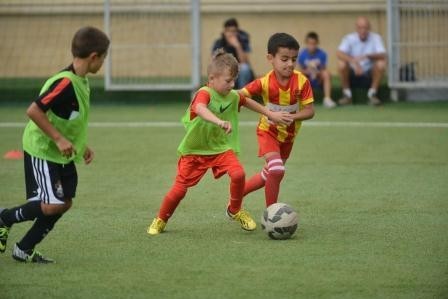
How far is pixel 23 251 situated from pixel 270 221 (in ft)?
5.96

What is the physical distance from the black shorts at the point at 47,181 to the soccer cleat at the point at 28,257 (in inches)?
14.5

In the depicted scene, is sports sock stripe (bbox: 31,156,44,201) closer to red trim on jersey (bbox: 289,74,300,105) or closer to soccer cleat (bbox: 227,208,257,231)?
soccer cleat (bbox: 227,208,257,231)

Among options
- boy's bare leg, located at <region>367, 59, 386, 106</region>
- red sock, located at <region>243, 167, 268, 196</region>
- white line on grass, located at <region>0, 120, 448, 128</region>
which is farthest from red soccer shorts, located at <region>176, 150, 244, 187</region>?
boy's bare leg, located at <region>367, 59, 386, 106</region>

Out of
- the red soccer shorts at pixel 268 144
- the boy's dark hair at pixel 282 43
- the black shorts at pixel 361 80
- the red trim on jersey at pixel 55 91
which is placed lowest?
the black shorts at pixel 361 80

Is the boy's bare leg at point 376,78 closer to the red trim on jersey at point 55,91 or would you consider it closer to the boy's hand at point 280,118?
the boy's hand at point 280,118

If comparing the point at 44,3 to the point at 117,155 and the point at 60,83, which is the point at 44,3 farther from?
the point at 60,83

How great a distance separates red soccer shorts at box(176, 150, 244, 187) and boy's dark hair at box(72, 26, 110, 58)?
1.58 metres

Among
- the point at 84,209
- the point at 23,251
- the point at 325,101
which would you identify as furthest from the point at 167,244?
the point at 325,101

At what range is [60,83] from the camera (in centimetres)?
677

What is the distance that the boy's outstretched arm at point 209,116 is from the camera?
7367 millimetres

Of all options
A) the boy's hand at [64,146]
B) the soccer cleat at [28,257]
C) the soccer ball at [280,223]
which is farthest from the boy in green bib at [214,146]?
the boy's hand at [64,146]

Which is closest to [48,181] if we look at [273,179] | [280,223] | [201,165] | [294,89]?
[201,165]

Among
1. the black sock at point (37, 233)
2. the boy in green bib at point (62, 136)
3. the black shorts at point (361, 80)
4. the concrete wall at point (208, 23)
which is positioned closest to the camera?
the boy in green bib at point (62, 136)

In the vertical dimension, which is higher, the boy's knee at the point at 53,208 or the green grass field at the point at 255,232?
the boy's knee at the point at 53,208
